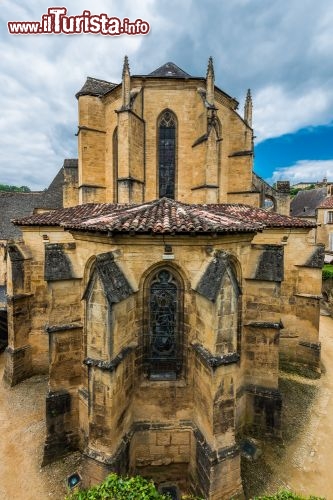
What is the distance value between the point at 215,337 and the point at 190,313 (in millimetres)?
1095

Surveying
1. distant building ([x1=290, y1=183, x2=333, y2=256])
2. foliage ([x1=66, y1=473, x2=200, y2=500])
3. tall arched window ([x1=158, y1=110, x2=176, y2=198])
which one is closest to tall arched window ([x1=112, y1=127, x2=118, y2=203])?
tall arched window ([x1=158, y1=110, x2=176, y2=198])

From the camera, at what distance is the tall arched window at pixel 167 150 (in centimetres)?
1412

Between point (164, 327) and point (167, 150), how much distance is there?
33.6ft

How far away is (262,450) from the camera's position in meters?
8.16

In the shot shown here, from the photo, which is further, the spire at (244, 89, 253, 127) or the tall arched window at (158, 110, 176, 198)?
the spire at (244, 89, 253, 127)

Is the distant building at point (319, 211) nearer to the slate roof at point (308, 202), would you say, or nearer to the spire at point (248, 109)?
the slate roof at point (308, 202)

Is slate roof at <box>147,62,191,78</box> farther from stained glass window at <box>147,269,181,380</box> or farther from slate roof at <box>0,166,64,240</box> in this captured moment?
slate roof at <box>0,166,64,240</box>

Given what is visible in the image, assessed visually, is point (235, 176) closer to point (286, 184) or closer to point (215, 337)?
point (286, 184)

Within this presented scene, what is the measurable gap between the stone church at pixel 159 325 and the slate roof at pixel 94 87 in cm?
366

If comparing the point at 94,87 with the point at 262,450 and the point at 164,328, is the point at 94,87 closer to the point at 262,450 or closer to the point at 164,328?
the point at 164,328

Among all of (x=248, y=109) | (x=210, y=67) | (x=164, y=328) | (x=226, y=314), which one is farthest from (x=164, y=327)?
(x=248, y=109)

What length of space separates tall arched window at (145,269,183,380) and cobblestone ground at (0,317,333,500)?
3637 millimetres

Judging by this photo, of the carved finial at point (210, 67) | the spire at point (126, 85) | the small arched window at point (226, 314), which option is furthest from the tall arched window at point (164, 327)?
the carved finial at point (210, 67)

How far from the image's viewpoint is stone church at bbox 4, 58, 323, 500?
6301 mm
